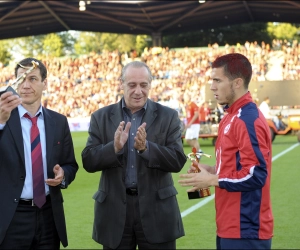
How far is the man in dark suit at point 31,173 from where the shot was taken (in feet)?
15.3

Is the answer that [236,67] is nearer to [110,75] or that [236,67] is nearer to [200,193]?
[200,193]

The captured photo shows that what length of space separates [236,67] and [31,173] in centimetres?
163

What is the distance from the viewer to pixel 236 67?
4.00m

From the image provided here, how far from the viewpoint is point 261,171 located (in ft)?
12.4

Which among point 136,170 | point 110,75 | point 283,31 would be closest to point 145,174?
point 136,170

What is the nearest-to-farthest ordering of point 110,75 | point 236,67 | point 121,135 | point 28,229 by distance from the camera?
1. point 236,67
2. point 121,135
3. point 28,229
4. point 110,75

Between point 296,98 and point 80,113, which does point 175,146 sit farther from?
point 80,113

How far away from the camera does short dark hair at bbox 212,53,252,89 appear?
3998 mm

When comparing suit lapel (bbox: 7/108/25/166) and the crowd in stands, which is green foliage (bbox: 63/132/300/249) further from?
the crowd in stands

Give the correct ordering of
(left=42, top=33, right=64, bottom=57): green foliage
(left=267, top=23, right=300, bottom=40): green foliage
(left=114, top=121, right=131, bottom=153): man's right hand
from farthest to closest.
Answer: (left=42, top=33, right=64, bottom=57): green foliage → (left=267, top=23, right=300, bottom=40): green foliage → (left=114, top=121, right=131, bottom=153): man's right hand

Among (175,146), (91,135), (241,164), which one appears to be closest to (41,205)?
(91,135)

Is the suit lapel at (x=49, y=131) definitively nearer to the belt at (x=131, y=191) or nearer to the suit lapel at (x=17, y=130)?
the suit lapel at (x=17, y=130)

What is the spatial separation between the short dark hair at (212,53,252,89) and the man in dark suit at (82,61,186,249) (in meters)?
0.87

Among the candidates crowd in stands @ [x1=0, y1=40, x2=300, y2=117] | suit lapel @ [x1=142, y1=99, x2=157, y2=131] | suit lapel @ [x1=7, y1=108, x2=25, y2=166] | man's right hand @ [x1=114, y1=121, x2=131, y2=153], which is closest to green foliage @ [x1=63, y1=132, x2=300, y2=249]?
suit lapel @ [x1=142, y1=99, x2=157, y2=131]
